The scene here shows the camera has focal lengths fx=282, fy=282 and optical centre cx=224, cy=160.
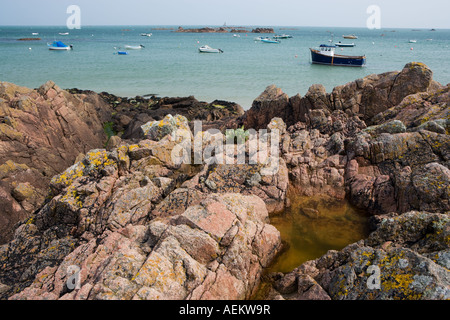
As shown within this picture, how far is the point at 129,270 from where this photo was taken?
6457 millimetres

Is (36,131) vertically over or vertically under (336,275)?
over

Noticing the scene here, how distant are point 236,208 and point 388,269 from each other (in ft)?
13.6

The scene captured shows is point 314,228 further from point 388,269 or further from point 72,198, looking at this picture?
point 72,198

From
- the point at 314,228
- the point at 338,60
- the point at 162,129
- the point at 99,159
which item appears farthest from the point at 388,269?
the point at 338,60

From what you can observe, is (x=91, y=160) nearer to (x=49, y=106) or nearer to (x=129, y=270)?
(x=129, y=270)

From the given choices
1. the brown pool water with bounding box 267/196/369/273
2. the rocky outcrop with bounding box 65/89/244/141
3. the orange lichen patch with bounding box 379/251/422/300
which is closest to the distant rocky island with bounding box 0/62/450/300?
the orange lichen patch with bounding box 379/251/422/300

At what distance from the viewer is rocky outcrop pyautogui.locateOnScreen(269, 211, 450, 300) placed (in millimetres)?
5629

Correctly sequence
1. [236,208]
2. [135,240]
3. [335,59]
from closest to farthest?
1. [135,240]
2. [236,208]
3. [335,59]

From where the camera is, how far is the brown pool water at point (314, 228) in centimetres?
905

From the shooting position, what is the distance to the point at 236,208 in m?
8.58

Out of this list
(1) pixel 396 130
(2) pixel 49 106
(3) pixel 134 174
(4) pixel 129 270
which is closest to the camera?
(4) pixel 129 270
